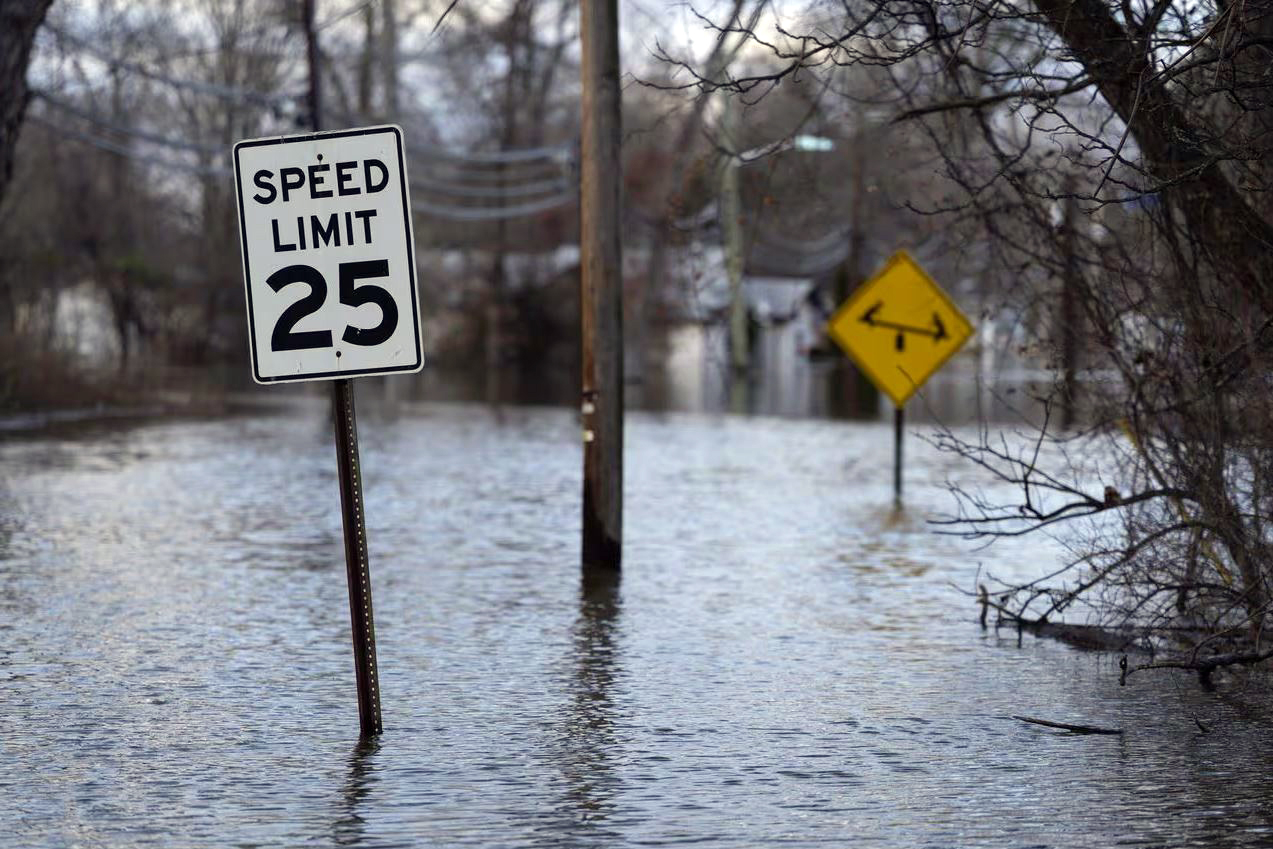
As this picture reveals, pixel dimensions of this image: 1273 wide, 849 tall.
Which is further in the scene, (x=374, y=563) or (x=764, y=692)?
(x=374, y=563)

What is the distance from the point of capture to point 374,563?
13.8 metres

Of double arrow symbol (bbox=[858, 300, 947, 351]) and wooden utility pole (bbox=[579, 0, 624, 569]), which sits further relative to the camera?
double arrow symbol (bbox=[858, 300, 947, 351])

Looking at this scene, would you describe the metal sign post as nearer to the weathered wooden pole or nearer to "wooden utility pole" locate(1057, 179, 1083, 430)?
the weathered wooden pole

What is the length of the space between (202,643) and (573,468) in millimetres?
11798

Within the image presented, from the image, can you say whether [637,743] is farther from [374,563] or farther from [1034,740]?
[374,563]

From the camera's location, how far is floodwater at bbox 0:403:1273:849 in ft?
22.3

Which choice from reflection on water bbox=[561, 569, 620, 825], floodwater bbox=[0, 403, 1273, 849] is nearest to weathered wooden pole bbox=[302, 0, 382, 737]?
floodwater bbox=[0, 403, 1273, 849]

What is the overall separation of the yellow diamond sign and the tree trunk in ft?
34.0

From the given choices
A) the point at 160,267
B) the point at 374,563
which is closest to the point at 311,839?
the point at 374,563

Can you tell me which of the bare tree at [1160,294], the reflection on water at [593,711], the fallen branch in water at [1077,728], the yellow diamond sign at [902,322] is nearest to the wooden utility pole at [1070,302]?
the bare tree at [1160,294]

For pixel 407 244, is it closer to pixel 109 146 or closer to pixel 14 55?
pixel 14 55

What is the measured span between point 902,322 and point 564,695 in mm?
9558

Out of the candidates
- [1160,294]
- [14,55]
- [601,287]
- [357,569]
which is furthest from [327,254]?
[14,55]

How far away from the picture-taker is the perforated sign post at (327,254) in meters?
7.96
